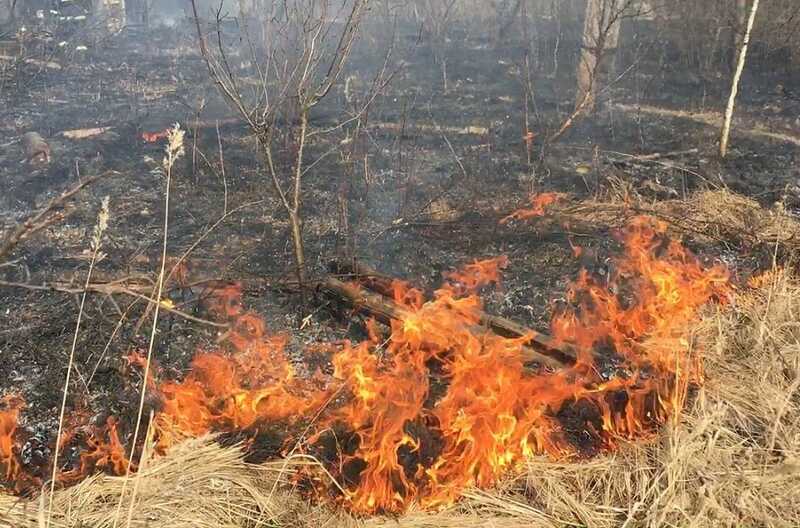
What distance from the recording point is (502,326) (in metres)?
3.78

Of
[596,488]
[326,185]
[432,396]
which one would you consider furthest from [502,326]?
[326,185]

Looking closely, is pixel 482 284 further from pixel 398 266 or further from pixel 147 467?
pixel 147 467

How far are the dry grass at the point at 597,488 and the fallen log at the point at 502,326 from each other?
743 mm

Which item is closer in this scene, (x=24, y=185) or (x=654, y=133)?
(x=24, y=185)

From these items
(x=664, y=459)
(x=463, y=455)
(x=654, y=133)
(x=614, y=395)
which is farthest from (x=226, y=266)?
(x=654, y=133)

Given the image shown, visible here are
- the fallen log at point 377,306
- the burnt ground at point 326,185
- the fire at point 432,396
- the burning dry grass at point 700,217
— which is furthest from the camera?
the burning dry grass at point 700,217

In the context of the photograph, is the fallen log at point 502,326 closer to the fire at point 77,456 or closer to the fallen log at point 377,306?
the fallen log at point 377,306

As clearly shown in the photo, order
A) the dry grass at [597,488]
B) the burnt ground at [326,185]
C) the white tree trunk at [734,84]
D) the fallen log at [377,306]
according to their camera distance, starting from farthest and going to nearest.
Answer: the white tree trunk at [734,84] → the burnt ground at [326,185] → the fallen log at [377,306] → the dry grass at [597,488]

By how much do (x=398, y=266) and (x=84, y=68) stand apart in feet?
38.5

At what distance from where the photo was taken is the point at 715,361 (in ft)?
11.1

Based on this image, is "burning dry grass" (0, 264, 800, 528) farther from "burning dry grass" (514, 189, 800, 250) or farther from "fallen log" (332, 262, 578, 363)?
"burning dry grass" (514, 189, 800, 250)

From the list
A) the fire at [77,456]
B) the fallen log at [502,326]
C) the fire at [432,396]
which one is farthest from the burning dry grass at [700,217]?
the fire at [77,456]

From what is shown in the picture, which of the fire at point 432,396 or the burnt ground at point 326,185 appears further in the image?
the burnt ground at point 326,185

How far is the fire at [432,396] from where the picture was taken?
2945 millimetres
